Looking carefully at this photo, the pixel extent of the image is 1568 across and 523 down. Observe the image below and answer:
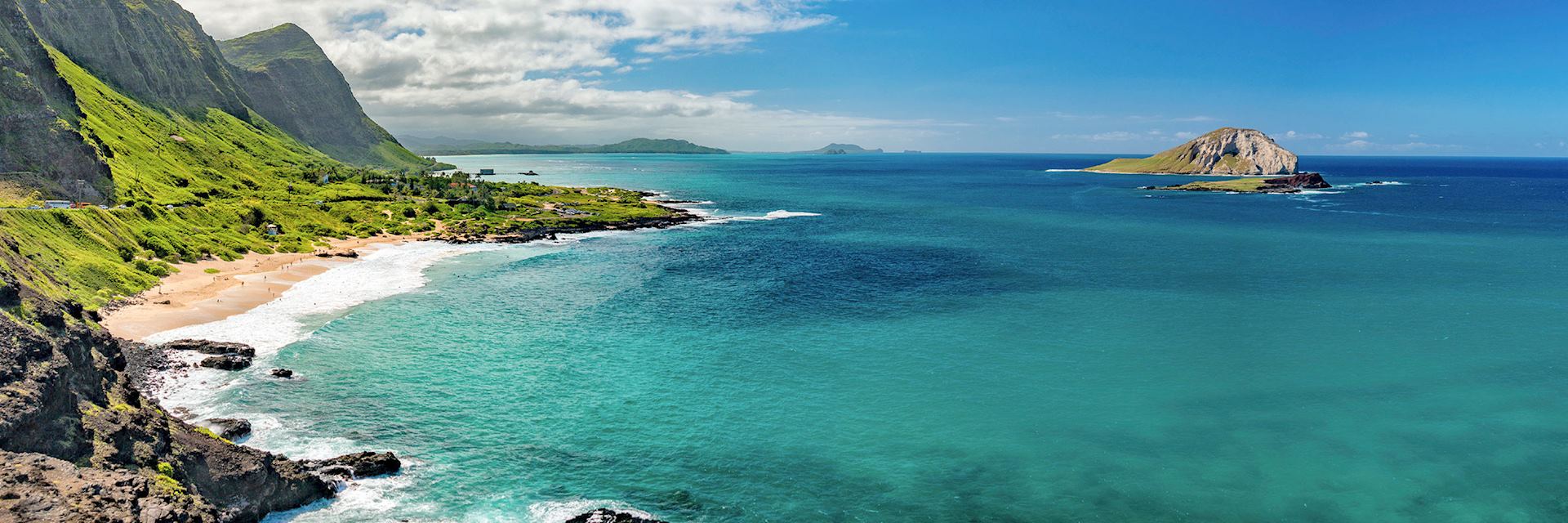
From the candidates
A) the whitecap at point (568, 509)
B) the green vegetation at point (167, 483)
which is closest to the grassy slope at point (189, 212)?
the green vegetation at point (167, 483)

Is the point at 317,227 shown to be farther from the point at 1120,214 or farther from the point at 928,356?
the point at 1120,214

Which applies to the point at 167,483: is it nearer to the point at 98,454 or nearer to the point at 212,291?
the point at 98,454

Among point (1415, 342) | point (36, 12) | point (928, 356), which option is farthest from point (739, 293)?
point (36, 12)

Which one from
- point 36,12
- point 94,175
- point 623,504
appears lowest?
point 623,504

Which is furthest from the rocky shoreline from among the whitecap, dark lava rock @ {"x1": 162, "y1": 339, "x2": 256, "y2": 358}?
dark lava rock @ {"x1": 162, "y1": 339, "x2": 256, "y2": 358}

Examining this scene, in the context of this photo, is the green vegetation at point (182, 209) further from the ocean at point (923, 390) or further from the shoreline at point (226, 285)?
the ocean at point (923, 390)

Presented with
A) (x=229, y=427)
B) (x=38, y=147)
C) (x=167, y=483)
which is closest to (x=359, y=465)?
(x=167, y=483)
